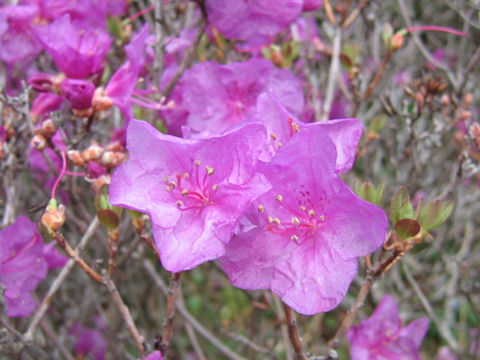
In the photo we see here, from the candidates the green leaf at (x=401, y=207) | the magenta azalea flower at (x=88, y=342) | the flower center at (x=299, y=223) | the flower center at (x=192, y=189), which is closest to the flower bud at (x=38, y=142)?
the flower center at (x=192, y=189)

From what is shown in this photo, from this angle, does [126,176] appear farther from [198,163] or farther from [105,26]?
[105,26]

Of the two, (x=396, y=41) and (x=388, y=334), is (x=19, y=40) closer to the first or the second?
(x=396, y=41)

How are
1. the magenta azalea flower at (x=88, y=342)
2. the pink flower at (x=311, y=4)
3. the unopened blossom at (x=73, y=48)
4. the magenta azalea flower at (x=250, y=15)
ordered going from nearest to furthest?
the unopened blossom at (x=73, y=48), the magenta azalea flower at (x=250, y=15), the pink flower at (x=311, y=4), the magenta azalea flower at (x=88, y=342)

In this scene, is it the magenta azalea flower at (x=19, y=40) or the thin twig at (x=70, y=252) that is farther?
the magenta azalea flower at (x=19, y=40)

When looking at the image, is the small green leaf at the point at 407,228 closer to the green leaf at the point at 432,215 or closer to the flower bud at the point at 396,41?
the green leaf at the point at 432,215

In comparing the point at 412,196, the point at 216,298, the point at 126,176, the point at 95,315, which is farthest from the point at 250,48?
the point at 216,298

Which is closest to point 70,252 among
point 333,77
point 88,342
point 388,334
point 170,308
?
point 170,308
